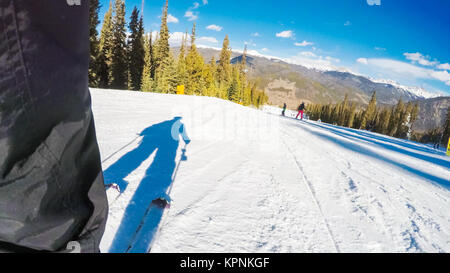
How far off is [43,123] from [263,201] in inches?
119

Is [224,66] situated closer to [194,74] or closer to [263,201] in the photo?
[194,74]

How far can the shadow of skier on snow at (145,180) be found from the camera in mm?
2234

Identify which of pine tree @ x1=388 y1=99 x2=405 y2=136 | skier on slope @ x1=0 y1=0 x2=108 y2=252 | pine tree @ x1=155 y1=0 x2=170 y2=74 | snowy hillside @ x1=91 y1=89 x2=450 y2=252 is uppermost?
pine tree @ x1=155 y1=0 x2=170 y2=74

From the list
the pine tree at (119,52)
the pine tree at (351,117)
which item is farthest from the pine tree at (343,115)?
the pine tree at (119,52)

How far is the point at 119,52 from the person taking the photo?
33.8 meters

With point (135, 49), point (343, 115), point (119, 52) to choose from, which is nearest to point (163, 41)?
point (135, 49)

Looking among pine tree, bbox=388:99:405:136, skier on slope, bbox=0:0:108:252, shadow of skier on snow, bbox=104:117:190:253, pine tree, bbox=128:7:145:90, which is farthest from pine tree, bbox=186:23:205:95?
pine tree, bbox=388:99:405:136

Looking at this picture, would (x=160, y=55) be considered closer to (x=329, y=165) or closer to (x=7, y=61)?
(x=329, y=165)

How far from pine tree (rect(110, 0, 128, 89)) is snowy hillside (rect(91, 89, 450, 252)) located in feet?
105

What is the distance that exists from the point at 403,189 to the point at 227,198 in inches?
157

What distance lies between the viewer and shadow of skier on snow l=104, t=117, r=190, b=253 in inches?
88.0

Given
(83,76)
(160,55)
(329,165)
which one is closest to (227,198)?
(83,76)

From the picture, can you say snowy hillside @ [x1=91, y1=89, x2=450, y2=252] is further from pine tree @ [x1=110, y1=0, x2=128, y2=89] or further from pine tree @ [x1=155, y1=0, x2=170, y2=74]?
pine tree @ [x1=155, y1=0, x2=170, y2=74]

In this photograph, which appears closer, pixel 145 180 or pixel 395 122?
pixel 145 180
